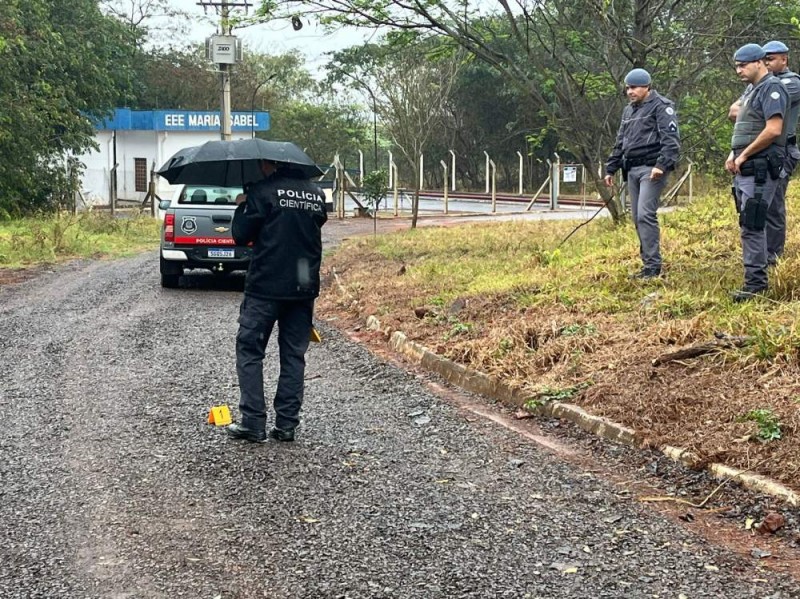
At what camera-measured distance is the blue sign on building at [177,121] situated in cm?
4441

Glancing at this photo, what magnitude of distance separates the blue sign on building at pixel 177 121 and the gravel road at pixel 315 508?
1488 inches

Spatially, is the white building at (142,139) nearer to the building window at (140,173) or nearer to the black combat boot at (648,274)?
the building window at (140,173)

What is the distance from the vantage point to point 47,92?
2895cm

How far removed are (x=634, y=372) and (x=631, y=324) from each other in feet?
3.69

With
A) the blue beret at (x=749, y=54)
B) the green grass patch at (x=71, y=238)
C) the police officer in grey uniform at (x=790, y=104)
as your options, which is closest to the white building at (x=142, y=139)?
the green grass patch at (x=71, y=238)

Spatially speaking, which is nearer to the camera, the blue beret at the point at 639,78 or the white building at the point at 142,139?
the blue beret at the point at 639,78

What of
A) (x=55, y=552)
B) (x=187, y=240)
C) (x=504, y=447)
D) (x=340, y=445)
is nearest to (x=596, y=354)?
(x=504, y=447)

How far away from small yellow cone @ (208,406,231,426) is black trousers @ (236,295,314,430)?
317 mm

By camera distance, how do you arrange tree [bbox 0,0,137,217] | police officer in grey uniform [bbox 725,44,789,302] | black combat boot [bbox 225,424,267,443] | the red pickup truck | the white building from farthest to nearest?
the white building, tree [bbox 0,0,137,217], the red pickup truck, police officer in grey uniform [bbox 725,44,789,302], black combat boot [bbox 225,424,267,443]

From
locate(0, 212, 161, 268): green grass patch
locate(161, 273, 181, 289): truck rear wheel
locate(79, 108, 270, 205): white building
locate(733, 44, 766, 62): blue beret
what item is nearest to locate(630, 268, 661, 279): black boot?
locate(733, 44, 766, 62): blue beret

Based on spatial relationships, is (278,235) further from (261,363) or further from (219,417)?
(219,417)

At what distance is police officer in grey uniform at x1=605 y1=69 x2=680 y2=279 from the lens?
30.9ft

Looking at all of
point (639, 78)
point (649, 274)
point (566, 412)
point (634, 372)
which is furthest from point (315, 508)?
point (639, 78)

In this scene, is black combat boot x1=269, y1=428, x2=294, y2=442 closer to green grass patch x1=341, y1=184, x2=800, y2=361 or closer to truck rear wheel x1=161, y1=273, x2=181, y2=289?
green grass patch x1=341, y1=184, x2=800, y2=361
